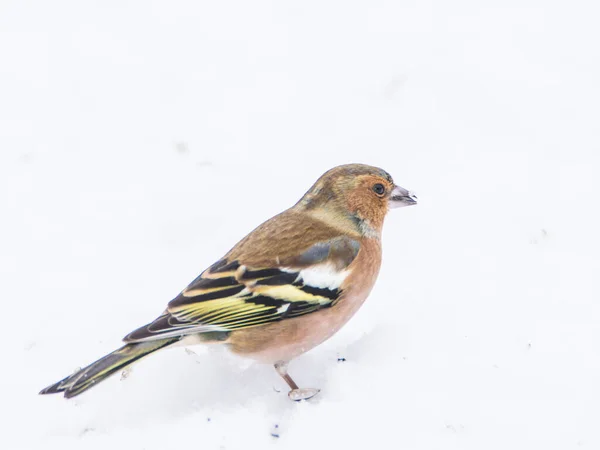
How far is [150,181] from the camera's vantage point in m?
6.24

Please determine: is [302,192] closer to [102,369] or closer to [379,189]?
[379,189]

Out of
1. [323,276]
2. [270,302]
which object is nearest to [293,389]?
[270,302]

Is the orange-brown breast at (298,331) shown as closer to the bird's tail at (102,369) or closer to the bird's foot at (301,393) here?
the bird's foot at (301,393)

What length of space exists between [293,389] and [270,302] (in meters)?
0.46

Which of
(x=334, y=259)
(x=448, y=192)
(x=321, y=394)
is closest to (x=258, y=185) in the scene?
(x=448, y=192)

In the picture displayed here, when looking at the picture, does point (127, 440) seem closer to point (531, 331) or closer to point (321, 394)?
point (321, 394)

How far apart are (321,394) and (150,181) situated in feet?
8.27

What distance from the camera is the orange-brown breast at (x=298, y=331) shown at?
429 centimetres

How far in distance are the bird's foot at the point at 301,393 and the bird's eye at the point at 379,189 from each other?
1.21 metres

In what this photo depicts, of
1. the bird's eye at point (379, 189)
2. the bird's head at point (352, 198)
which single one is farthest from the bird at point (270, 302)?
the bird's eye at point (379, 189)

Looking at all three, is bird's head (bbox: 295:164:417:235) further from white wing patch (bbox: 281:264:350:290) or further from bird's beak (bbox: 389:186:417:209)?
white wing patch (bbox: 281:264:350:290)

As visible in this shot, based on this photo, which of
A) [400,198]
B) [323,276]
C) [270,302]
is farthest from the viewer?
[400,198]

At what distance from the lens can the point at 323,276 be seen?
14.4 feet

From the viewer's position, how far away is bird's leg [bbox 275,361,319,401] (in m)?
4.27
